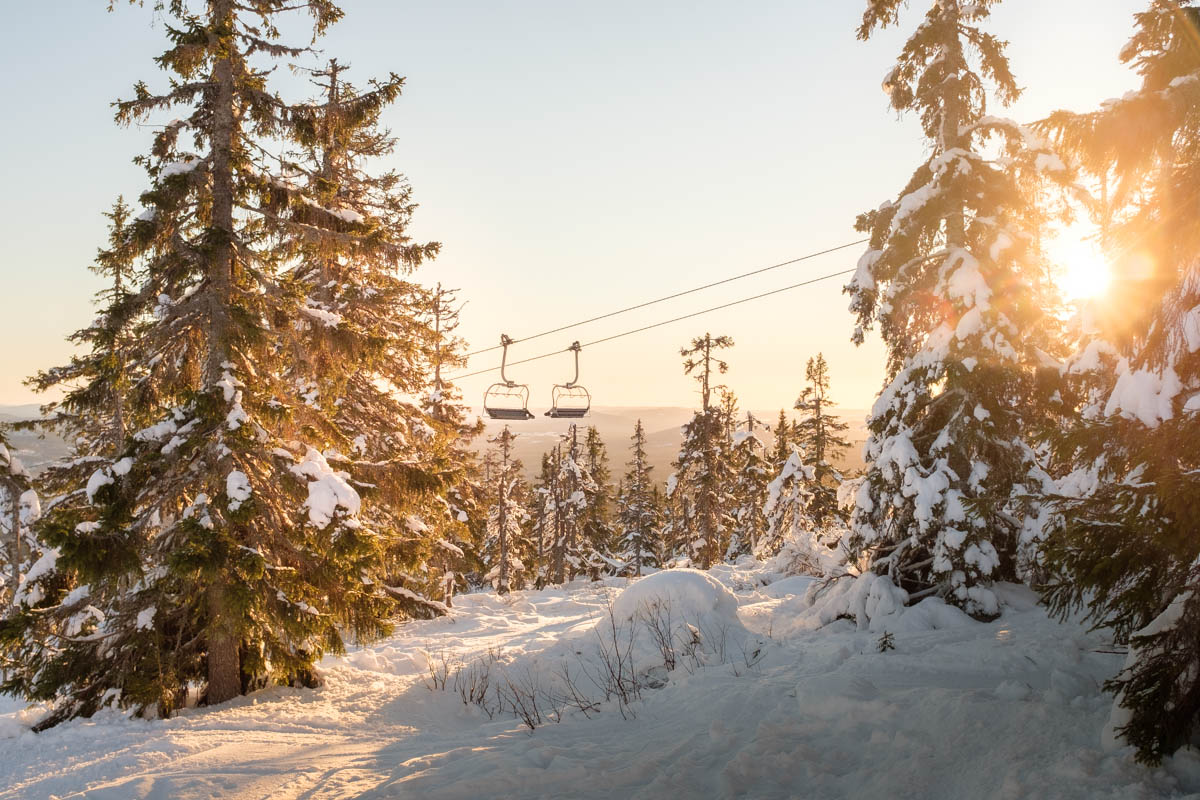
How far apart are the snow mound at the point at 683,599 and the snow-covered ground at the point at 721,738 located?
1.61 meters

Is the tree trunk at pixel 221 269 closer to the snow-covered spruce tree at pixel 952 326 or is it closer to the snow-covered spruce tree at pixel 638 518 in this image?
the snow-covered spruce tree at pixel 952 326

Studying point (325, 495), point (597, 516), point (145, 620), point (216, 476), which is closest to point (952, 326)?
point (325, 495)

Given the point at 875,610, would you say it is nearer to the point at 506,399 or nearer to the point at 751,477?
the point at 506,399

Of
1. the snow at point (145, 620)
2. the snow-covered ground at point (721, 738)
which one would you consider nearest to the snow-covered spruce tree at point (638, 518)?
the snow-covered ground at point (721, 738)

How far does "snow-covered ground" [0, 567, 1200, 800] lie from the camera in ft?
16.9

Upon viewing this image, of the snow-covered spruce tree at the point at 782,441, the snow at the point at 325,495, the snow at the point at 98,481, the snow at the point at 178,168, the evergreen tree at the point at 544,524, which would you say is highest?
the snow at the point at 178,168

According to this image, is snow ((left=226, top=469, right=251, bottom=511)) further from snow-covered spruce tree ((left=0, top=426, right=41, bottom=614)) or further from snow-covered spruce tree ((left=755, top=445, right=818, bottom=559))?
snow-covered spruce tree ((left=755, top=445, right=818, bottom=559))

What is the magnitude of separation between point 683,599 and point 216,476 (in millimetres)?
9074

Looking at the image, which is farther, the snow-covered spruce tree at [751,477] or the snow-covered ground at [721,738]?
the snow-covered spruce tree at [751,477]

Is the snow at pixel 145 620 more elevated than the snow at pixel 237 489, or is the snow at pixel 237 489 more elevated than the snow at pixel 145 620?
the snow at pixel 237 489

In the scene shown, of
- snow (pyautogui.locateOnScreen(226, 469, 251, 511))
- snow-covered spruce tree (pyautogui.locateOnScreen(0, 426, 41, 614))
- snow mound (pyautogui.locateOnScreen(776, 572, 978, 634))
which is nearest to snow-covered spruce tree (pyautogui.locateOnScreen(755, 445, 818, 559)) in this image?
snow mound (pyautogui.locateOnScreen(776, 572, 978, 634))

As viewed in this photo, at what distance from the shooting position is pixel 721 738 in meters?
6.27

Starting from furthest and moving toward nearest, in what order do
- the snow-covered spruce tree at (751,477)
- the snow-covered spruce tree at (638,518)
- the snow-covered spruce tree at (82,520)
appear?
the snow-covered spruce tree at (638,518) < the snow-covered spruce tree at (751,477) < the snow-covered spruce tree at (82,520)

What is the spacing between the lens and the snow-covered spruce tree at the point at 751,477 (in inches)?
1277
